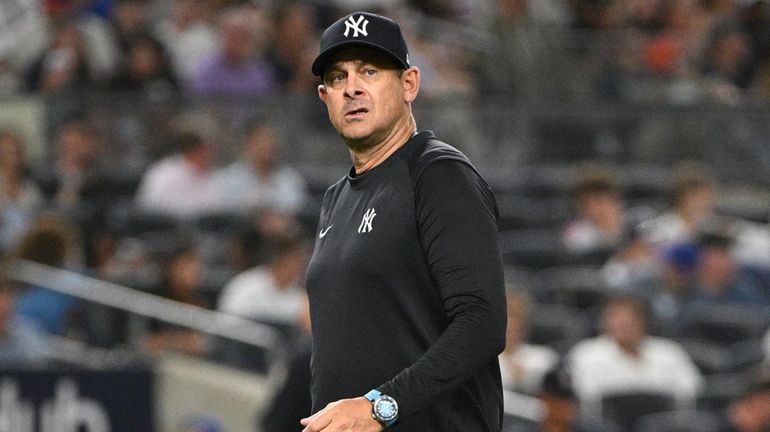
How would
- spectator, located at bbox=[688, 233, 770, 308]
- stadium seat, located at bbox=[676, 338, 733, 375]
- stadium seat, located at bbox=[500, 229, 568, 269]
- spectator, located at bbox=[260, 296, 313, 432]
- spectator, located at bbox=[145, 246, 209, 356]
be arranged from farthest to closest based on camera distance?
stadium seat, located at bbox=[500, 229, 568, 269] < spectator, located at bbox=[688, 233, 770, 308] < stadium seat, located at bbox=[676, 338, 733, 375] < spectator, located at bbox=[145, 246, 209, 356] < spectator, located at bbox=[260, 296, 313, 432]

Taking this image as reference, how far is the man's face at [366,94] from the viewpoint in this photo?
3.45m

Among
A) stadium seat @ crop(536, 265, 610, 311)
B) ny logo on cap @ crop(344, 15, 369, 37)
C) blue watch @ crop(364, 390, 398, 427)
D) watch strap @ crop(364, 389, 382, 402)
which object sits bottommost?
stadium seat @ crop(536, 265, 610, 311)

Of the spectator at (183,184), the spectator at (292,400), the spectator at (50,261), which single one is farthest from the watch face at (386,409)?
the spectator at (183,184)

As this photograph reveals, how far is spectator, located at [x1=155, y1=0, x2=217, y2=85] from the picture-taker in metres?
13.1

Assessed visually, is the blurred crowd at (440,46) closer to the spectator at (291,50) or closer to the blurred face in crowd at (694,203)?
the spectator at (291,50)

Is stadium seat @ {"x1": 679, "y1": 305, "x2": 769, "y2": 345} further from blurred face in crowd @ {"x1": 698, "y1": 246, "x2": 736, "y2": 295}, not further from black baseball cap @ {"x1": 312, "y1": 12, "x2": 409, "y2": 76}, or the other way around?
black baseball cap @ {"x1": 312, "y1": 12, "x2": 409, "y2": 76}

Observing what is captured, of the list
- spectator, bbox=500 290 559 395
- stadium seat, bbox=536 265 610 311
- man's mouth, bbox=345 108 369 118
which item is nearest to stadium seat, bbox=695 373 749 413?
stadium seat, bbox=536 265 610 311

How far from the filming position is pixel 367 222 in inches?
136

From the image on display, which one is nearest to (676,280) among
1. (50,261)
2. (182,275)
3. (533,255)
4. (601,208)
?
(601,208)

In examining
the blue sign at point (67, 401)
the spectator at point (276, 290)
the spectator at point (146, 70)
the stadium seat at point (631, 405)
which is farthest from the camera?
the spectator at point (146, 70)

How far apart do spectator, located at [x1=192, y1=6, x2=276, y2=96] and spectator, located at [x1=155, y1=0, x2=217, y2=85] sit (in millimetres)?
174

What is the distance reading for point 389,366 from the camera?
11.1 ft

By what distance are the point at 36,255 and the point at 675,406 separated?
353 cm

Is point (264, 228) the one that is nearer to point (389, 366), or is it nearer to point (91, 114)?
point (91, 114)
